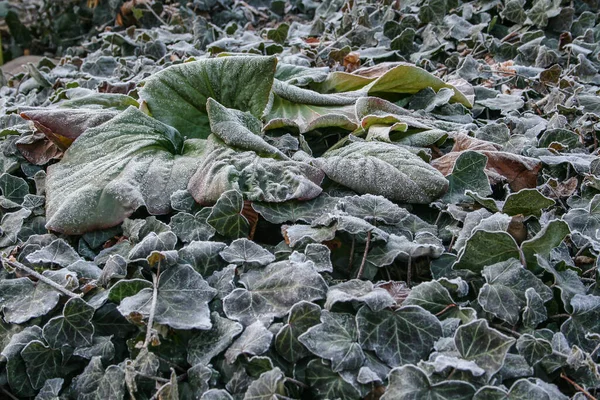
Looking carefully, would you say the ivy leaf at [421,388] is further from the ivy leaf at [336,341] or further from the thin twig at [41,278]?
the thin twig at [41,278]

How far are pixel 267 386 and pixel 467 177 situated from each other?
86 centimetres

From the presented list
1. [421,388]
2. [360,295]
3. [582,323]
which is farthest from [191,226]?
[582,323]

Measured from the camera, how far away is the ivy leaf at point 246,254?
141cm

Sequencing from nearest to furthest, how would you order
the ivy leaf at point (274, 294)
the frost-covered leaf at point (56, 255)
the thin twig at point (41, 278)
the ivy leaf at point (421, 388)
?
1. the ivy leaf at point (421, 388)
2. the ivy leaf at point (274, 294)
3. the thin twig at point (41, 278)
4. the frost-covered leaf at point (56, 255)

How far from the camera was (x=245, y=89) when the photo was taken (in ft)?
6.31

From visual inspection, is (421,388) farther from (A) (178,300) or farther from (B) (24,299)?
(B) (24,299)

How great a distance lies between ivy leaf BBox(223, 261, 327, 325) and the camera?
127 centimetres

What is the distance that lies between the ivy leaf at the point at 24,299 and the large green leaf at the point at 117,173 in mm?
197

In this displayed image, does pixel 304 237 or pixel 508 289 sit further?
pixel 304 237

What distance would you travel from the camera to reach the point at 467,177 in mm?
1663

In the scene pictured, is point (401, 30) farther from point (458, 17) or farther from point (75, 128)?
point (75, 128)

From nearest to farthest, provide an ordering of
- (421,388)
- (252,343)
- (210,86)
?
(421,388) < (252,343) < (210,86)

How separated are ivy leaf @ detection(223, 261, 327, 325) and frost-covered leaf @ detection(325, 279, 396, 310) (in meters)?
0.04

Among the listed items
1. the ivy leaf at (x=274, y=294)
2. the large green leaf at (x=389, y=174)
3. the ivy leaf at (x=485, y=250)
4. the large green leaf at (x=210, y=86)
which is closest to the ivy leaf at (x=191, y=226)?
the ivy leaf at (x=274, y=294)
